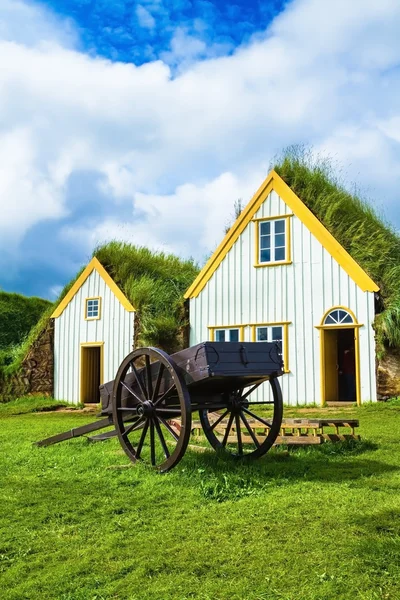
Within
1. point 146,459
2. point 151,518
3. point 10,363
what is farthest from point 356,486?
point 10,363

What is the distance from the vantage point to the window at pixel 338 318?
16.8 meters

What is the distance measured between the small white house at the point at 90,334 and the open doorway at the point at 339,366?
658 centimetres

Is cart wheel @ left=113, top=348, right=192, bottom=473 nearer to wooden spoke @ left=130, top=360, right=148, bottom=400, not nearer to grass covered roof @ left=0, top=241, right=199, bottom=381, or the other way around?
wooden spoke @ left=130, top=360, right=148, bottom=400

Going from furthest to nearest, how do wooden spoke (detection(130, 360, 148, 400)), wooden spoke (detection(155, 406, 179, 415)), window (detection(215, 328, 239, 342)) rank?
1. window (detection(215, 328, 239, 342))
2. wooden spoke (detection(130, 360, 148, 400))
3. wooden spoke (detection(155, 406, 179, 415))

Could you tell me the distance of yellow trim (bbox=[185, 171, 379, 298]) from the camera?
1683 centimetres

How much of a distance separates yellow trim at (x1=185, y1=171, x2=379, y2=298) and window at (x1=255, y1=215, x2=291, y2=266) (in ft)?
1.49

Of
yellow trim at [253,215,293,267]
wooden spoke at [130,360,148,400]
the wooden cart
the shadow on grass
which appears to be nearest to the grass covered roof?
yellow trim at [253,215,293,267]

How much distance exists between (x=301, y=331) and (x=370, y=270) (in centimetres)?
253

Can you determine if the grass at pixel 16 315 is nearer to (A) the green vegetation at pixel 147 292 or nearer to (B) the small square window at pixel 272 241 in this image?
(A) the green vegetation at pixel 147 292

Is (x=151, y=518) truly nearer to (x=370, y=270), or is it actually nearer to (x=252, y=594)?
(x=252, y=594)

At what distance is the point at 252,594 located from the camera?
404 centimetres

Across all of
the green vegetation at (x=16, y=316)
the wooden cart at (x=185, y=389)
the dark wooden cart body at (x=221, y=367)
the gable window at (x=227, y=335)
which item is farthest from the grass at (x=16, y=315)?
the dark wooden cart body at (x=221, y=367)

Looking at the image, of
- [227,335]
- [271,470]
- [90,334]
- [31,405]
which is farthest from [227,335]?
[271,470]

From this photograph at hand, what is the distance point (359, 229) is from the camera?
18.0 metres
